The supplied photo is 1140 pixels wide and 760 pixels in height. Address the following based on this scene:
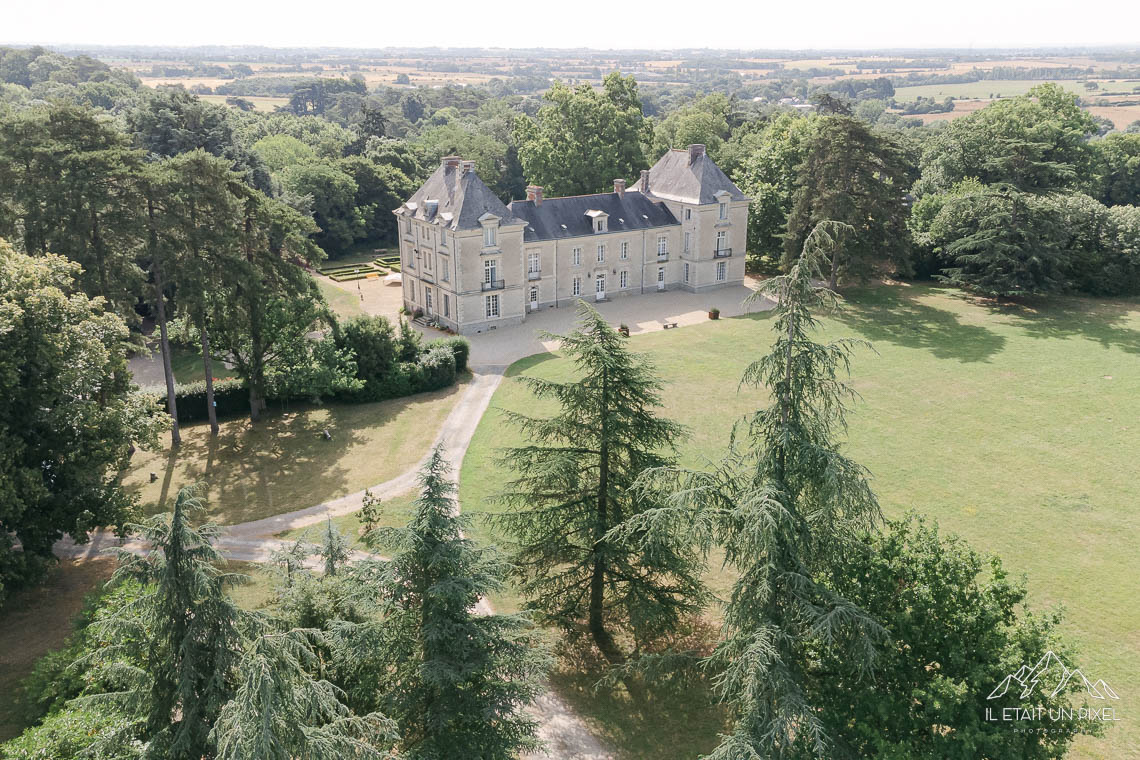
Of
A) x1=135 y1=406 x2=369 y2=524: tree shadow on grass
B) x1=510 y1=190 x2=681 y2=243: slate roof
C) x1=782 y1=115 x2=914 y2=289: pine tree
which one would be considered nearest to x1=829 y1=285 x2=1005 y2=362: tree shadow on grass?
x1=782 y1=115 x2=914 y2=289: pine tree

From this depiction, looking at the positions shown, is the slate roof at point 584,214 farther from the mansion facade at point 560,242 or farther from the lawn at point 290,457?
the lawn at point 290,457

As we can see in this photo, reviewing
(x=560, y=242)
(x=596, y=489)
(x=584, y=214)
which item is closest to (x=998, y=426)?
(x=596, y=489)

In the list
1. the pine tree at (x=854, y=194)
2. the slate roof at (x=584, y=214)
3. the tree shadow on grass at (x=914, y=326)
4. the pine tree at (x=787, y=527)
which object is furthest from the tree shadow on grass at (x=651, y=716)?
the pine tree at (x=854, y=194)

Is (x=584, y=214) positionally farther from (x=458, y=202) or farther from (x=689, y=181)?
(x=458, y=202)

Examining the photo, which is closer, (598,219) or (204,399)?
(204,399)

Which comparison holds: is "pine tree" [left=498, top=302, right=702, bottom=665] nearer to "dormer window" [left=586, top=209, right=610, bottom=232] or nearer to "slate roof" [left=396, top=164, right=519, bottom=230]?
"slate roof" [left=396, top=164, right=519, bottom=230]
